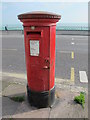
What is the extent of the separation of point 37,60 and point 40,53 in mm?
158

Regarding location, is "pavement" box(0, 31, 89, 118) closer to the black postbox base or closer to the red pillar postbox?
the black postbox base

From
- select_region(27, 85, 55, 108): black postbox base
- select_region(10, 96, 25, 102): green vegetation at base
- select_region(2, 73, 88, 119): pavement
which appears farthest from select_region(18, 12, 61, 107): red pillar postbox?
select_region(10, 96, 25, 102): green vegetation at base

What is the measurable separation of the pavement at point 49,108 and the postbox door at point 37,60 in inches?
18.9

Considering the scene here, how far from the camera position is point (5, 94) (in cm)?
359

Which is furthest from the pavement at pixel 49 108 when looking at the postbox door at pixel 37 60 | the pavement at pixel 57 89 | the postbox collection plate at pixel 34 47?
the postbox collection plate at pixel 34 47

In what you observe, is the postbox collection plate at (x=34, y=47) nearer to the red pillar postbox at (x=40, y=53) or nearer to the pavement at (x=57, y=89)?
the red pillar postbox at (x=40, y=53)

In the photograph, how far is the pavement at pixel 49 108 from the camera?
9.26 feet

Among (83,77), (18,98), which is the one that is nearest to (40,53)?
(18,98)

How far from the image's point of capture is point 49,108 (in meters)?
3.03

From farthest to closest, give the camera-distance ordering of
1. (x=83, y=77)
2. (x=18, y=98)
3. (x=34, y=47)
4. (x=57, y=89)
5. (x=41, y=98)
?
(x=83, y=77), (x=57, y=89), (x=18, y=98), (x=41, y=98), (x=34, y=47)

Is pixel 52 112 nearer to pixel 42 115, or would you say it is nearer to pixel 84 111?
pixel 42 115

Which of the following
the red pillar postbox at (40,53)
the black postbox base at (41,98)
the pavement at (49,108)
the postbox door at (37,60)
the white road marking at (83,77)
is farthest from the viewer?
the white road marking at (83,77)

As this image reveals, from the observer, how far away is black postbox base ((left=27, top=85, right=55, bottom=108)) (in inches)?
117

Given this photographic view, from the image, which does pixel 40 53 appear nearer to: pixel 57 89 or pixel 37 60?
pixel 37 60
